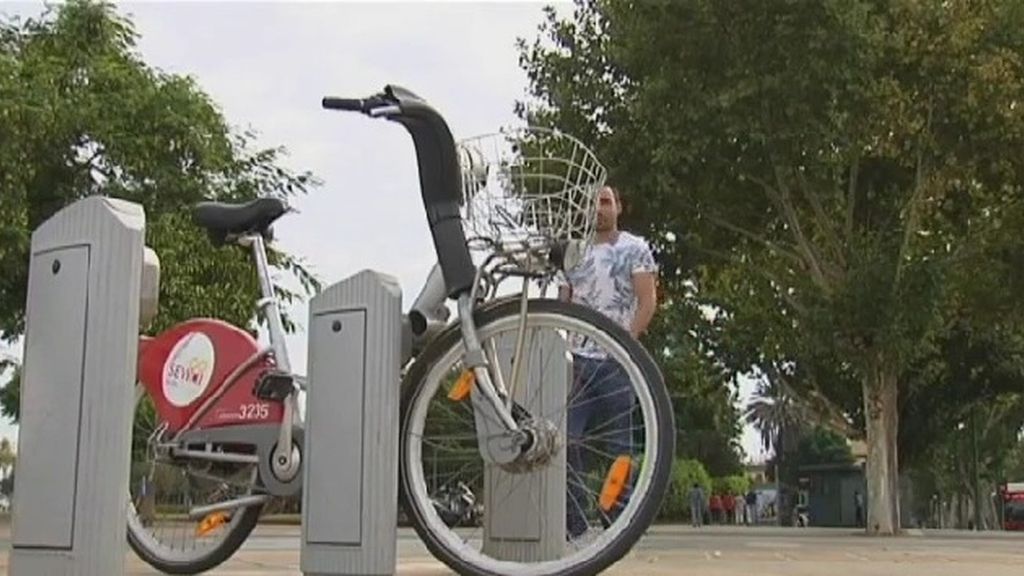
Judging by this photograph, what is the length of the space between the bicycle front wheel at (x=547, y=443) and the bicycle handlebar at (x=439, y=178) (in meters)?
0.19

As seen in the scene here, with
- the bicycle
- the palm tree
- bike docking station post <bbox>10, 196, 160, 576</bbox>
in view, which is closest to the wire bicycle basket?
the bicycle

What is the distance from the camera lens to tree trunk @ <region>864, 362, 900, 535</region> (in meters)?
23.2

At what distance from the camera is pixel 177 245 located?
17.6 m

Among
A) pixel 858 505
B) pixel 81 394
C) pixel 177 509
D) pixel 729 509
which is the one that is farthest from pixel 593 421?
pixel 729 509

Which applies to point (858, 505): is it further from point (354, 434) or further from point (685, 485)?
point (354, 434)

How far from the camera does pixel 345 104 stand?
14.6ft

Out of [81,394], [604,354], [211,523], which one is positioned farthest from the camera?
[211,523]

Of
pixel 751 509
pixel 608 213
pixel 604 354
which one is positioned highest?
pixel 608 213

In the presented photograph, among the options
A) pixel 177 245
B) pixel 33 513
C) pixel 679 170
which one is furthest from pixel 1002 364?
pixel 33 513

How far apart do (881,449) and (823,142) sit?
6.75 meters

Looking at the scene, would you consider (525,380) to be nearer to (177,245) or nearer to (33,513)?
(33,513)

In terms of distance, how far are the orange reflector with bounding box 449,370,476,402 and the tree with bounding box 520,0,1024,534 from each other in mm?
15087

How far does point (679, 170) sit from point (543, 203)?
16.2 meters

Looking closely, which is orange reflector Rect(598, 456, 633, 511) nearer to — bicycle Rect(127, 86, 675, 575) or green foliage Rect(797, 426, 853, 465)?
bicycle Rect(127, 86, 675, 575)
